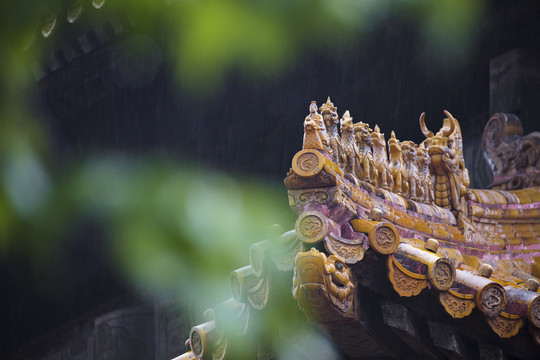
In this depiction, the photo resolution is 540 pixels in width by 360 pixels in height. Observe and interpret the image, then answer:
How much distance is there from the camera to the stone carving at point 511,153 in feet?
25.6

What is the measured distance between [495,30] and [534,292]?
409 cm

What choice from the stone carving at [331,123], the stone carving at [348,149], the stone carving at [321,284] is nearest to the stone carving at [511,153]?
the stone carving at [348,149]

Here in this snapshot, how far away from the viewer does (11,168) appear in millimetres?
9352

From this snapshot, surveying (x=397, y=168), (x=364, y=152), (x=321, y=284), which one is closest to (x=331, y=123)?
(x=364, y=152)

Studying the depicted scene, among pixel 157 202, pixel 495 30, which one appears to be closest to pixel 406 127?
pixel 495 30

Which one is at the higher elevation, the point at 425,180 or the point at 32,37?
the point at 32,37

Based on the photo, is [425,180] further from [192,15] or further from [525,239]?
[192,15]

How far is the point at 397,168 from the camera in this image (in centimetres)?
614

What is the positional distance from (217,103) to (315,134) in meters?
3.62

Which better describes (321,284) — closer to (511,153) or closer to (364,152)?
(364,152)

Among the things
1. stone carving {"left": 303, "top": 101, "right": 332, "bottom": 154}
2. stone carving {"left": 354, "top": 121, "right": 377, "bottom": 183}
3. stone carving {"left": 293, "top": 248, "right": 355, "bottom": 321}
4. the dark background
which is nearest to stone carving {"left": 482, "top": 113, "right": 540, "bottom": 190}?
the dark background

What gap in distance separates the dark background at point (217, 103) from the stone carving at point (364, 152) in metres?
2.45

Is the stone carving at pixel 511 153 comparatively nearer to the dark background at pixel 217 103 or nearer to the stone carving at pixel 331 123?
the dark background at pixel 217 103

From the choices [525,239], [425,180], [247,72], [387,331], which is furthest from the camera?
[247,72]
